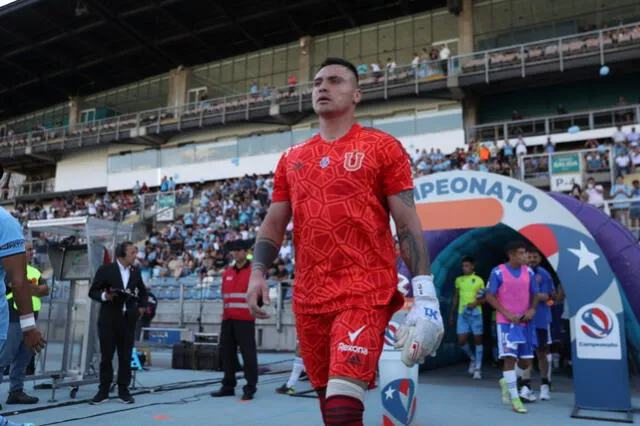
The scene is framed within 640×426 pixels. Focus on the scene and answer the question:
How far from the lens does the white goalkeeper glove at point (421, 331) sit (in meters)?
2.35

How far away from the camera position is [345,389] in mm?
2432

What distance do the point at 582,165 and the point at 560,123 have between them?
20.9 feet

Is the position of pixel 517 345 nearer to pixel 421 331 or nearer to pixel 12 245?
pixel 421 331

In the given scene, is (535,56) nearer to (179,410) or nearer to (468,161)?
(468,161)

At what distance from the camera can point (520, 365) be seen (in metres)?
7.34

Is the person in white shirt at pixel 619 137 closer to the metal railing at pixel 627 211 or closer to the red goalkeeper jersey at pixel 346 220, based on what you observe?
the metal railing at pixel 627 211

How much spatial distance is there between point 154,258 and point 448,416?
18057mm

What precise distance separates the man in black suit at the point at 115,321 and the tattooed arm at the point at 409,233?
18.0 feet

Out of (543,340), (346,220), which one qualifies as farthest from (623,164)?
(346,220)

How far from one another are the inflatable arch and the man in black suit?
4.32 metres

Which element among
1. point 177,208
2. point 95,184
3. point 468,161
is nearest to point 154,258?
point 177,208

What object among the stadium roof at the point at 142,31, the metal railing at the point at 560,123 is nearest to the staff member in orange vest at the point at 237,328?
the metal railing at the point at 560,123

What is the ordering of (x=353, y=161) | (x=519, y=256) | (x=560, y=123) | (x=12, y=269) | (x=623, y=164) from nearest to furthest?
(x=353, y=161) < (x=12, y=269) < (x=519, y=256) < (x=623, y=164) < (x=560, y=123)

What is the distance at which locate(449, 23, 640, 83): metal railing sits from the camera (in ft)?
73.6
